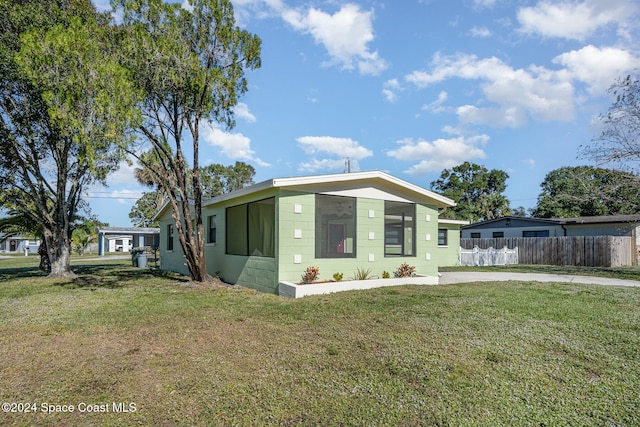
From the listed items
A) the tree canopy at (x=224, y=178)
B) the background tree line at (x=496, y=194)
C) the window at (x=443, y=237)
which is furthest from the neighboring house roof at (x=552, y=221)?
the tree canopy at (x=224, y=178)

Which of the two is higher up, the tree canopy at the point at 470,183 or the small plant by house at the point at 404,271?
the tree canopy at the point at 470,183

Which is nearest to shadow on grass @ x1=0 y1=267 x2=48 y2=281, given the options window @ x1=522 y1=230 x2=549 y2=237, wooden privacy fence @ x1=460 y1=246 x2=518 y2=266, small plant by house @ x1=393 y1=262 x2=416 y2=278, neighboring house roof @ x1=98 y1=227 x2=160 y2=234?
small plant by house @ x1=393 y1=262 x2=416 y2=278

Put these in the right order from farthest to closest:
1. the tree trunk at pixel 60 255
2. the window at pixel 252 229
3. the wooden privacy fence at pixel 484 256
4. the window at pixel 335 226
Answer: the wooden privacy fence at pixel 484 256 < the tree trunk at pixel 60 255 < the window at pixel 335 226 < the window at pixel 252 229

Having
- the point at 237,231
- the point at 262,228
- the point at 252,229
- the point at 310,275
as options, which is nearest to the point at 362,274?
the point at 310,275

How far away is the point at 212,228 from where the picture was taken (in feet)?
41.6

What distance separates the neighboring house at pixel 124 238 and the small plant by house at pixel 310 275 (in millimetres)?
35429

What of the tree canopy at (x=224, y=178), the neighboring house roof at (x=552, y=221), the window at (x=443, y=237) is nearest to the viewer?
the window at (x=443, y=237)

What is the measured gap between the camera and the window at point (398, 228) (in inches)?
432

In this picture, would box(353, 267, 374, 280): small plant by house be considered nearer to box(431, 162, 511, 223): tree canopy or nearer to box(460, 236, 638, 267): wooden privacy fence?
box(460, 236, 638, 267): wooden privacy fence

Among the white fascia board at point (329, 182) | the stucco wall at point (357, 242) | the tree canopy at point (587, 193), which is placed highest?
the tree canopy at point (587, 193)

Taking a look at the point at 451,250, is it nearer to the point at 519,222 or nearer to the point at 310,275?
the point at 519,222

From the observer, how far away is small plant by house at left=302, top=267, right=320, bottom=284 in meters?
8.73

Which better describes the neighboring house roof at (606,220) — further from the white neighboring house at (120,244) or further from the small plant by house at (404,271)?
the white neighboring house at (120,244)

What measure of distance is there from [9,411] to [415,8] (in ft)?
37.7
